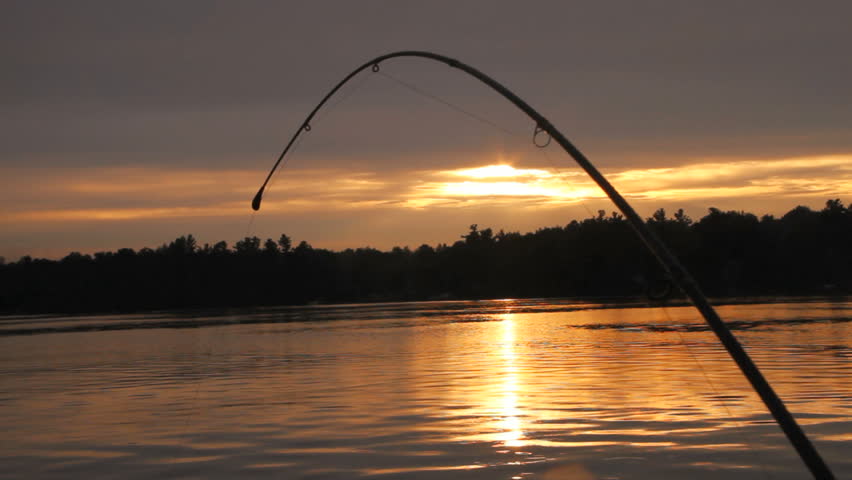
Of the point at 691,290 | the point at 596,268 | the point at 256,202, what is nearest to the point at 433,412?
the point at 256,202

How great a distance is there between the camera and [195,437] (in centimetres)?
2075

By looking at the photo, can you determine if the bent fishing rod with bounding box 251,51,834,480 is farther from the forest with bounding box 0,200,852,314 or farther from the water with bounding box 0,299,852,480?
the forest with bounding box 0,200,852,314

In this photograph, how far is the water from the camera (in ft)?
55.8

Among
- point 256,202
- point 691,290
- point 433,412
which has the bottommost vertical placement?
point 433,412

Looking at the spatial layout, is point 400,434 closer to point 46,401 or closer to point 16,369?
point 46,401

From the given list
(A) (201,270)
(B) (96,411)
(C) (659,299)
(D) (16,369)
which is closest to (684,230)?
(A) (201,270)

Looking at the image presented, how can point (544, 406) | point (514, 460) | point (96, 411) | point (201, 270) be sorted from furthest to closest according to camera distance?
point (201, 270), point (96, 411), point (544, 406), point (514, 460)

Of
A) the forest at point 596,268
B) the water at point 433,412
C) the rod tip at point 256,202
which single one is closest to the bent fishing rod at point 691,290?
the rod tip at point 256,202

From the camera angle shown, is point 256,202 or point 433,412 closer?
point 256,202

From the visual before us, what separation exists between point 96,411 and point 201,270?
171 metres

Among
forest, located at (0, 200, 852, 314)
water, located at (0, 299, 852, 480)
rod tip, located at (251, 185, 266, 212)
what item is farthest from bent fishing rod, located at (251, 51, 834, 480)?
forest, located at (0, 200, 852, 314)

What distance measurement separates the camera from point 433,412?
2350cm

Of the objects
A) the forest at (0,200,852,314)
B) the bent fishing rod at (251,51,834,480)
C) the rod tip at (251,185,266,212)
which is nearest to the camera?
the bent fishing rod at (251,51,834,480)

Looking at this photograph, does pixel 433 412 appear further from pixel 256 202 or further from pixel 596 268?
pixel 596 268
